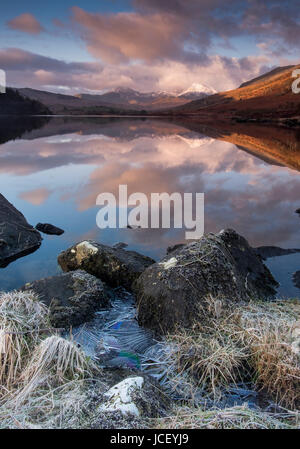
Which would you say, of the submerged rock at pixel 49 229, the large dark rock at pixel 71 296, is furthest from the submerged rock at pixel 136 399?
the submerged rock at pixel 49 229

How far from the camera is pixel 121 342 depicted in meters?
5.69

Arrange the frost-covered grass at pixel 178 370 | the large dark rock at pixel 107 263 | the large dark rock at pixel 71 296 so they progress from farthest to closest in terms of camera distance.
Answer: the large dark rock at pixel 107 263 → the large dark rock at pixel 71 296 → the frost-covered grass at pixel 178 370

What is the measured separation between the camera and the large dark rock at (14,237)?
1004 cm

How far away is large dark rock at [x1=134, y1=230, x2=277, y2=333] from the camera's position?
5.65 metres

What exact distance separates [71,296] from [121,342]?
54.1 inches

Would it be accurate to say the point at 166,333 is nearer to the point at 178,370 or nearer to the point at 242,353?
the point at 178,370

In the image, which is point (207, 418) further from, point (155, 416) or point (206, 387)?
point (206, 387)

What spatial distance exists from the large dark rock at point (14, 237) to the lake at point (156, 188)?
0.31 meters

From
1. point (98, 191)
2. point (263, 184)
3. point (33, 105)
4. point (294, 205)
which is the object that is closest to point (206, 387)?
point (294, 205)

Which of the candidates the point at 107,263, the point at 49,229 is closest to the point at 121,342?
the point at 107,263

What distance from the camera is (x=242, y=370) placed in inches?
181

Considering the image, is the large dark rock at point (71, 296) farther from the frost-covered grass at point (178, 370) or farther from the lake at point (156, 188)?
the lake at point (156, 188)

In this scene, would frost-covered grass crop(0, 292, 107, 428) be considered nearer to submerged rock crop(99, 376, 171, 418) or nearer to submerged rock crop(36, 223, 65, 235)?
submerged rock crop(99, 376, 171, 418)
